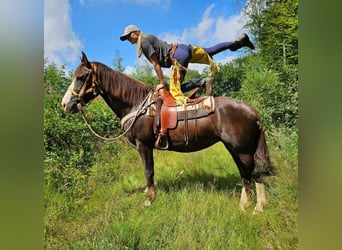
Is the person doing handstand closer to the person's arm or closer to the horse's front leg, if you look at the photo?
the person's arm

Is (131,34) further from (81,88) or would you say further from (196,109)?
(196,109)

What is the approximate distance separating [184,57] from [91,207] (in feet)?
3.72

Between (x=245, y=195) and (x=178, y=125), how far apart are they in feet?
1.97

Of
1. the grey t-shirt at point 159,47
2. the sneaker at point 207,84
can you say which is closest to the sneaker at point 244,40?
the sneaker at point 207,84

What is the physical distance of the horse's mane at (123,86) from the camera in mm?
2225

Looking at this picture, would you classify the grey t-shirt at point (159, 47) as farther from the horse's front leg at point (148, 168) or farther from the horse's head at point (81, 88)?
the horse's front leg at point (148, 168)

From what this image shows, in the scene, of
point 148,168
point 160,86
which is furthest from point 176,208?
point 160,86

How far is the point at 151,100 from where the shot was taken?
2.22m

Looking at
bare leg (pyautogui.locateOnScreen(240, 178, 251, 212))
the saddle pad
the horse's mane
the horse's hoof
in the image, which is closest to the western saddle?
the saddle pad

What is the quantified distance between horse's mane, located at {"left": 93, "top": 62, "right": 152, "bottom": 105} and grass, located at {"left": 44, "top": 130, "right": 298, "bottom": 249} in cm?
31

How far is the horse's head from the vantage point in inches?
87.0
